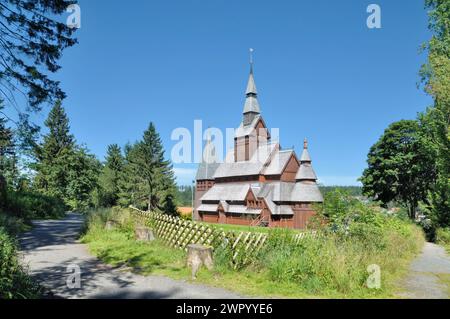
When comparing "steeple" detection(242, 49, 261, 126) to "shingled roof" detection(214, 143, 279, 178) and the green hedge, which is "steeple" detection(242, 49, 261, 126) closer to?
"shingled roof" detection(214, 143, 279, 178)

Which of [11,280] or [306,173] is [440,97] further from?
[306,173]

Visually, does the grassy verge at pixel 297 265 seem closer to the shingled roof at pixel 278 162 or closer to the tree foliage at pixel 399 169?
the tree foliage at pixel 399 169

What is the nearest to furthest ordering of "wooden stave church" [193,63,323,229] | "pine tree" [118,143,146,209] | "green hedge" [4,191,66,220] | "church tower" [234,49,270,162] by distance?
"green hedge" [4,191,66,220]
"wooden stave church" [193,63,323,229]
"pine tree" [118,143,146,209]
"church tower" [234,49,270,162]

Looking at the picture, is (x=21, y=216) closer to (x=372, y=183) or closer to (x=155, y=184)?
(x=155, y=184)

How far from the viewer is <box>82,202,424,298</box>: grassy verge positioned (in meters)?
7.01

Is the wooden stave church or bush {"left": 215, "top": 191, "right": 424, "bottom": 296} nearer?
bush {"left": 215, "top": 191, "right": 424, "bottom": 296}

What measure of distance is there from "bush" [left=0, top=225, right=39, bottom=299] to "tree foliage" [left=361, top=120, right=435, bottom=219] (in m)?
40.8

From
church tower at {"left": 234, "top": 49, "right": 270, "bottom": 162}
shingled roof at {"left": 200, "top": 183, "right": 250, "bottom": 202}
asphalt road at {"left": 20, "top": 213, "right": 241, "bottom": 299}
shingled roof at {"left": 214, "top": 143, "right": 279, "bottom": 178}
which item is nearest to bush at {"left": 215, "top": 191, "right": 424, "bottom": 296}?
asphalt road at {"left": 20, "top": 213, "right": 241, "bottom": 299}

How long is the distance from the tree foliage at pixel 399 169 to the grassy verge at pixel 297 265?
30.9 meters

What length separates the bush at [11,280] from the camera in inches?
204

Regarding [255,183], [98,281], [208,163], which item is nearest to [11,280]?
[98,281]

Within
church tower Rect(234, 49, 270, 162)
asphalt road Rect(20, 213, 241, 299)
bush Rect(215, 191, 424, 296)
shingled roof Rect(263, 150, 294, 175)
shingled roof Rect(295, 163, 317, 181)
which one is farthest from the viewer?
church tower Rect(234, 49, 270, 162)

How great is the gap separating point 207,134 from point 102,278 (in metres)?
58.0
